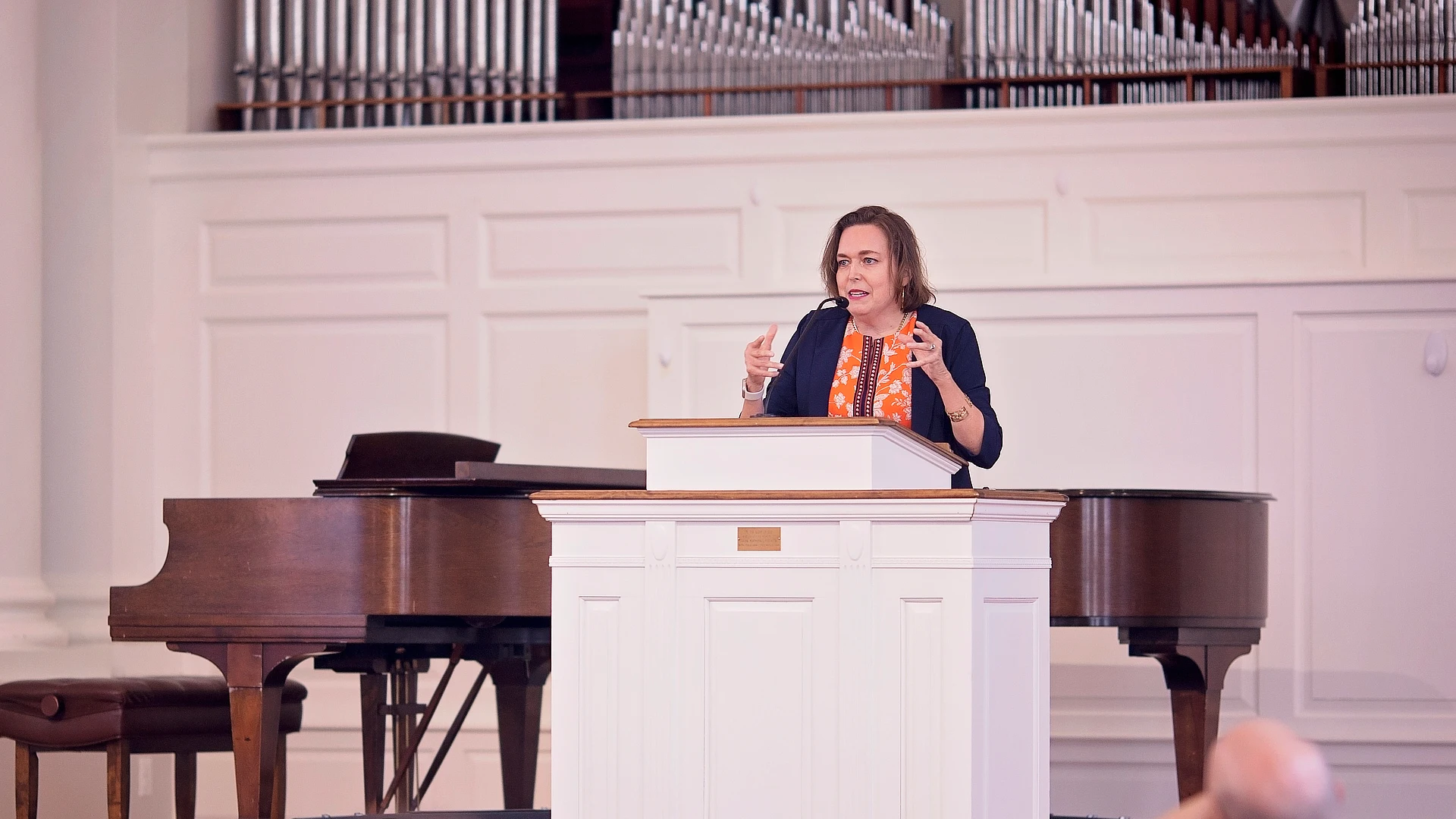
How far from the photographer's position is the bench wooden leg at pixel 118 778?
13.1 feet

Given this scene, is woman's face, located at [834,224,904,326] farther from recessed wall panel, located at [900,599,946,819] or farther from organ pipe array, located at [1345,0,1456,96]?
organ pipe array, located at [1345,0,1456,96]

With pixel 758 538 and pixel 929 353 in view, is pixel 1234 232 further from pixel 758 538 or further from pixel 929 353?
pixel 758 538

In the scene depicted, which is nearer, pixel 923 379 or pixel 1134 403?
pixel 923 379

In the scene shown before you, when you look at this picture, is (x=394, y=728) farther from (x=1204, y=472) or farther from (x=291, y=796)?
(x=1204, y=472)

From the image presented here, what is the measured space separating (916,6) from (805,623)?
324 cm

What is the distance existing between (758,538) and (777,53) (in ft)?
10.2

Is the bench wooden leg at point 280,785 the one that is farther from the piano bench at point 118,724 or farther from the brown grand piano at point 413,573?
the brown grand piano at point 413,573

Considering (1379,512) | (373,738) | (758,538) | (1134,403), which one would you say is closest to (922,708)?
(758,538)

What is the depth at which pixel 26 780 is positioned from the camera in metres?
4.14

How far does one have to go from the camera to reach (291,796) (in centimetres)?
541

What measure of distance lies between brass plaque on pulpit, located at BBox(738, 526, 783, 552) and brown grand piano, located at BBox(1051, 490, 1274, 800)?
104 centimetres

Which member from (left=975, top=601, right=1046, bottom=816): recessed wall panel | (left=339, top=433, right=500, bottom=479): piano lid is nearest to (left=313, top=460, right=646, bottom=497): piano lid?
(left=339, top=433, right=500, bottom=479): piano lid

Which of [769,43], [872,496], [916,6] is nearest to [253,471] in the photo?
[769,43]

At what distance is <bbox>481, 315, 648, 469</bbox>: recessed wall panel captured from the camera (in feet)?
17.5
